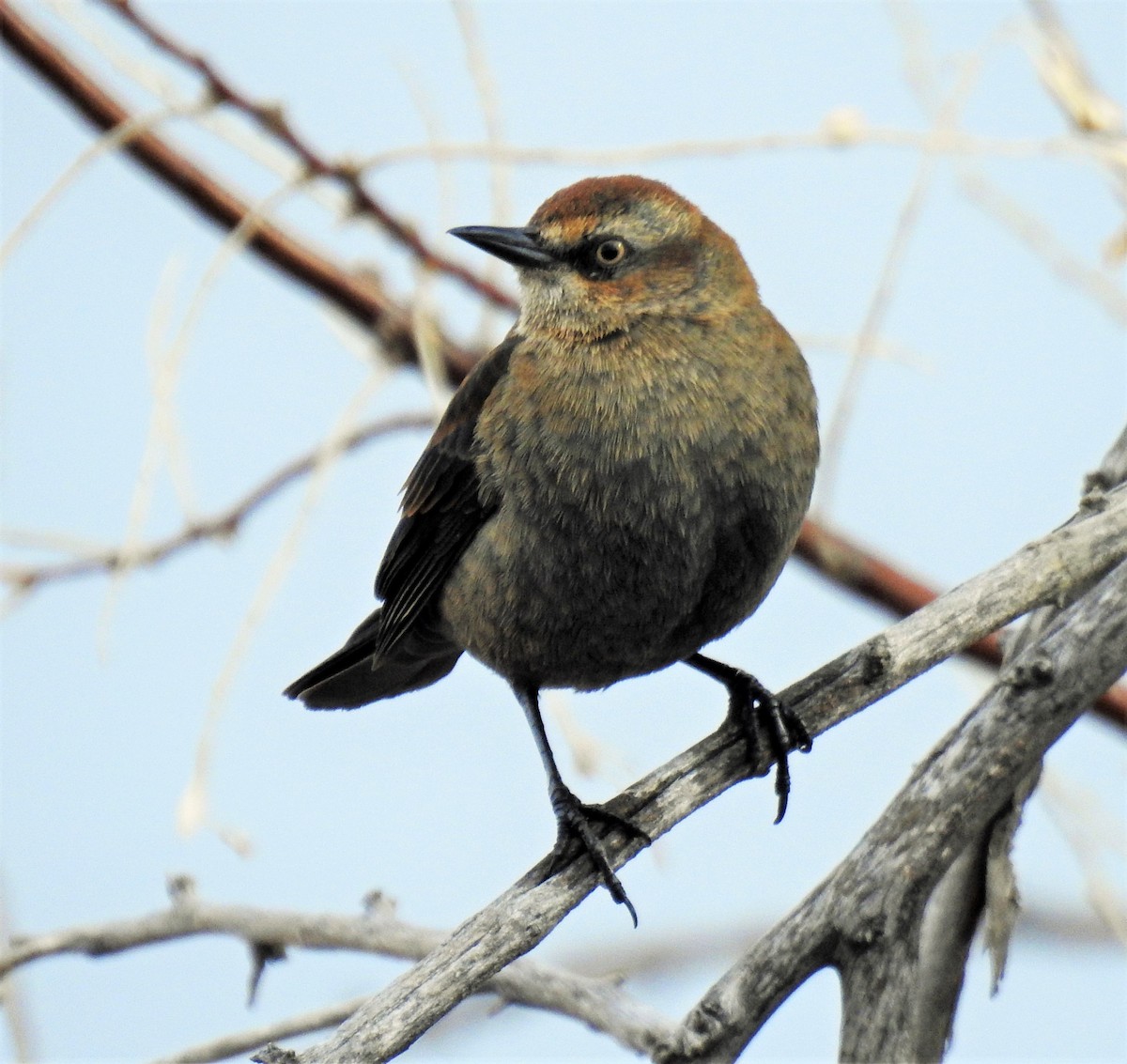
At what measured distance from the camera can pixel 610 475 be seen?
3.63 metres

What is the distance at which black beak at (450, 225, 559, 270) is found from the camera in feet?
13.4

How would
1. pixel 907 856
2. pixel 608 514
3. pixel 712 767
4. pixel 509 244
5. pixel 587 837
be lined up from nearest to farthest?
pixel 907 856
pixel 712 767
pixel 587 837
pixel 608 514
pixel 509 244

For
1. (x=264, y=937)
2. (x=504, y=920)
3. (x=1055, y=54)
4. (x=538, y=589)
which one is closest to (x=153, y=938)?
(x=264, y=937)

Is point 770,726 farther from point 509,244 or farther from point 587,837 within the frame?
point 509,244

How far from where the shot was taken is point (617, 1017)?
2955 mm

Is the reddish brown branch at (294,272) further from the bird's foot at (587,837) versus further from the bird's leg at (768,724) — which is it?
the bird's foot at (587,837)

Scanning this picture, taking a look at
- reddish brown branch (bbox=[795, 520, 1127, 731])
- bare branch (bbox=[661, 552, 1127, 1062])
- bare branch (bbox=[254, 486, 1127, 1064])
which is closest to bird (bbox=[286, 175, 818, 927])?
bare branch (bbox=[254, 486, 1127, 1064])

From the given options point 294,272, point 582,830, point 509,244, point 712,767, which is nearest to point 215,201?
point 294,272

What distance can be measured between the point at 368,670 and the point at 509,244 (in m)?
1.34

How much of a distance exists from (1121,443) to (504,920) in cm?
160

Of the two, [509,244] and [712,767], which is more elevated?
[509,244]

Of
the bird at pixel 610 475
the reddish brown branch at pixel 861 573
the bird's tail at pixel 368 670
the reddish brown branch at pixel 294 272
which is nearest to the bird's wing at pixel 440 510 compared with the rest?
the bird at pixel 610 475

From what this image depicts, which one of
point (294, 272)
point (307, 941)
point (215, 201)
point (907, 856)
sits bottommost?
point (907, 856)

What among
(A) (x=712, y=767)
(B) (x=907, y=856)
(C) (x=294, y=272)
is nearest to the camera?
(B) (x=907, y=856)
